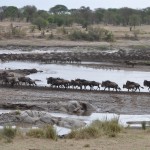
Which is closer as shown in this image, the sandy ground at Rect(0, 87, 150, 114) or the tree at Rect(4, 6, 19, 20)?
the sandy ground at Rect(0, 87, 150, 114)

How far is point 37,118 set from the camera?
64.0 feet

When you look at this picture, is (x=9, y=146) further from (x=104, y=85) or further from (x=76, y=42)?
(x=76, y=42)

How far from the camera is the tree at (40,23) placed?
101188mm

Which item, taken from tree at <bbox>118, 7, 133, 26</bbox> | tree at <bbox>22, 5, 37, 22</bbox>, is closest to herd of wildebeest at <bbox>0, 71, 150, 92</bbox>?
tree at <bbox>118, 7, 133, 26</bbox>

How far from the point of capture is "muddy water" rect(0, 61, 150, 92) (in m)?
39.8

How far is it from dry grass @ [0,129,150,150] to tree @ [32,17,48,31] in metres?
87.8

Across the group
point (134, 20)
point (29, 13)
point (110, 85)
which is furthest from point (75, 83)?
point (29, 13)

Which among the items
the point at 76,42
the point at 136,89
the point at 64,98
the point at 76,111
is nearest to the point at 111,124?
the point at 76,111

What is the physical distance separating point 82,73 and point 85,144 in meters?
30.8

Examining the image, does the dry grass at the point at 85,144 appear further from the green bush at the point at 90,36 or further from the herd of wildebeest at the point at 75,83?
the green bush at the point at 90,36

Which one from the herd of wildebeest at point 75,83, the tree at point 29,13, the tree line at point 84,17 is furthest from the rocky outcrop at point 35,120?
the tree at point 29,13

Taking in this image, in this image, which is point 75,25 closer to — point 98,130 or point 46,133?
point 98,130

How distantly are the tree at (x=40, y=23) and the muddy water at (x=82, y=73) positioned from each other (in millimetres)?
50866

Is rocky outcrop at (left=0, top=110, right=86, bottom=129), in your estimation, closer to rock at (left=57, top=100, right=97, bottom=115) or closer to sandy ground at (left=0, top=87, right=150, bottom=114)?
rock at (left=57, top=100, right=97, bottom=115)
